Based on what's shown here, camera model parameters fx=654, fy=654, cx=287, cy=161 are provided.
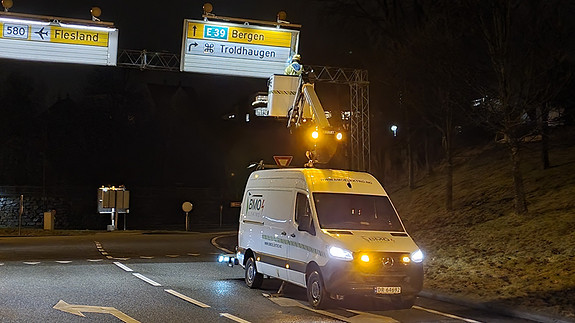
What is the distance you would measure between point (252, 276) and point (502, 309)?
532cm

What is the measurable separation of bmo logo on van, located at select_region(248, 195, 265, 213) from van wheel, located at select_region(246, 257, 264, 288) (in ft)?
3.59

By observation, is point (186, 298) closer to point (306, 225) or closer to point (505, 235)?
point (306, 225)

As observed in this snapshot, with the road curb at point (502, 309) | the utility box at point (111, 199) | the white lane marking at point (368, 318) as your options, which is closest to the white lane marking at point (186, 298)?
the white lane marking at point (368, 318)

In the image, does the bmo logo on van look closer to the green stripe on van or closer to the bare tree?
the green stripe on van

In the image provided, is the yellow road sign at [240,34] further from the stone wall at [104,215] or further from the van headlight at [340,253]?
the stone wall at [104,215]

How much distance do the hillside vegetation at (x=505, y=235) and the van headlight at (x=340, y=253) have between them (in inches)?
108

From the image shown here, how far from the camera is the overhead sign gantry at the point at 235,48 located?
20.7 metres

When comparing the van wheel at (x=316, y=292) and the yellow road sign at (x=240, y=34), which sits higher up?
the yellow road sign at (x=240, y=34)

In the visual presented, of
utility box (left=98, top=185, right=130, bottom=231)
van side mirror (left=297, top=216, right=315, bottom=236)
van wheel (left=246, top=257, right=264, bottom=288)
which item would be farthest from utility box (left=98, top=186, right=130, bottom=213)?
van side mirror (left=297, top=216, right=315, bottom=236)

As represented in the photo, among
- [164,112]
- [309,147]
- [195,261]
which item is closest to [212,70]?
[309,147]

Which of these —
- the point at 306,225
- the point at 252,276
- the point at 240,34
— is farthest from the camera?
the point at 240,34

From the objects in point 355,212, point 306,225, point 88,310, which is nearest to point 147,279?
point 88,310

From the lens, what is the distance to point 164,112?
222ft

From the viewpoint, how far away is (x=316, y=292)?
37.0ft
